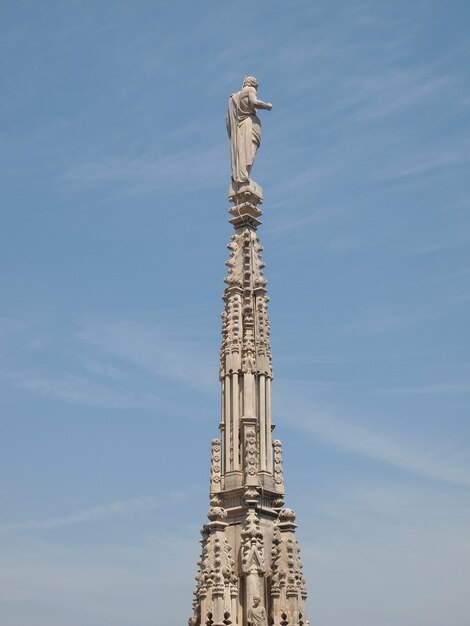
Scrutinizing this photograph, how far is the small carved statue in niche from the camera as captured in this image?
79.6 feet

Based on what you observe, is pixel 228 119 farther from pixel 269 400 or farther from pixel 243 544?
pixel 243 544

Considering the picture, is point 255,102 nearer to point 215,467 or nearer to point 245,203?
point 245,203

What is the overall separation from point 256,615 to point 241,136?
1361 cm

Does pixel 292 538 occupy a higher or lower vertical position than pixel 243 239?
lower

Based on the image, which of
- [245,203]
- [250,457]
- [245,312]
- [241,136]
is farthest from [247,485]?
[241,136]

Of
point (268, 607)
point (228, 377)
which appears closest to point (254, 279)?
point (228, 377)

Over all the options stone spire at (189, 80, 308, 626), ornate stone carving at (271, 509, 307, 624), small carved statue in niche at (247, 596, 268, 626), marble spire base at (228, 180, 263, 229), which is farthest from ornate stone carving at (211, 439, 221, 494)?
marble spire base at (228, 180, 263, 229)

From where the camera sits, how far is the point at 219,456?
26.6 m

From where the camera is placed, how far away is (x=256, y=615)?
24.3 meters

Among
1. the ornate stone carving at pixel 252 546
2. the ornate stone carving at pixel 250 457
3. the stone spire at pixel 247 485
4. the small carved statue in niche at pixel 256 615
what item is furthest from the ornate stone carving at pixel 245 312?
the small carved statue in niche at pixel 256 615

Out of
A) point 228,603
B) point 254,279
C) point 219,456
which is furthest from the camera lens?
point 254,279

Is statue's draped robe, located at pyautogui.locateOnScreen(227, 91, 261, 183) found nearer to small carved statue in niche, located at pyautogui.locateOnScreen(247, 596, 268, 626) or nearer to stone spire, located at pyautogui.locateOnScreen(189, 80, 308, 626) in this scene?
stone spire, located at pyautogui.locateOnScreen(189, 80, 308, 626)

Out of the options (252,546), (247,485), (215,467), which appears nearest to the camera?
(252,546)

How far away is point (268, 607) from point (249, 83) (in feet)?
49.5
